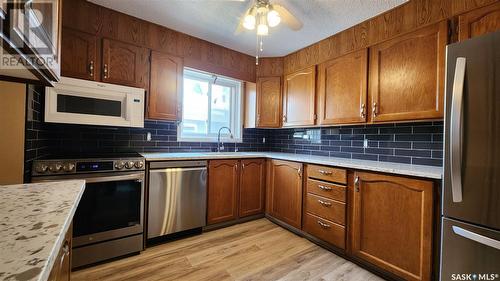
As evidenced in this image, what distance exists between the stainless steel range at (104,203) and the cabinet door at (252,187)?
1170mm

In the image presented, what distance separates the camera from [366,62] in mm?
2150

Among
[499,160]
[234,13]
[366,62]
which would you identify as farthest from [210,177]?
[499,160]

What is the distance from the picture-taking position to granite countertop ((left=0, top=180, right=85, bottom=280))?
42 cm

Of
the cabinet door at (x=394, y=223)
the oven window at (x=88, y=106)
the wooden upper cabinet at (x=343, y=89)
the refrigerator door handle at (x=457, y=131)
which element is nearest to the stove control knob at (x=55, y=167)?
the oven window at (x=88, y=106)

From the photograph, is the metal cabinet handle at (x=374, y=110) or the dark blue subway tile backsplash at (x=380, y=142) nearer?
the dark blue subway tile backsplash at (x=380, y=142)

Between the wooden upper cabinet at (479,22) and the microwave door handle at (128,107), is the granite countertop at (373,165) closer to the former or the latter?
the microwave door handle at (128,107)

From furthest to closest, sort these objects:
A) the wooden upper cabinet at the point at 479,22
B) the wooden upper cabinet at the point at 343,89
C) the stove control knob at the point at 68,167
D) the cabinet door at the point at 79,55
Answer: the wooden upper cabinet at the point at 343,89 → the cabinet door at the point at 79,55 → the stove control knob at the point at 68,167 → the wooden upper cabinet at the point at 479,22

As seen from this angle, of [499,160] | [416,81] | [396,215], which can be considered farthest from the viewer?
[416,81]

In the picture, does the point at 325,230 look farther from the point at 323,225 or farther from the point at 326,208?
the point at 326,208

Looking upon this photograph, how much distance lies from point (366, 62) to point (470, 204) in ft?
4.84

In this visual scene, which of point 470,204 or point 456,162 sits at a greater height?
point 456,162

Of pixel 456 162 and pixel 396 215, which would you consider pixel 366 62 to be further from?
pixel 396 215

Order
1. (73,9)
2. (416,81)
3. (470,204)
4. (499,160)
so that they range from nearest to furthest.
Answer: (499,160)
(470,204)
(416,81)
(73,9)

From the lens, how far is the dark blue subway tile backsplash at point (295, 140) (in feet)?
5.90
